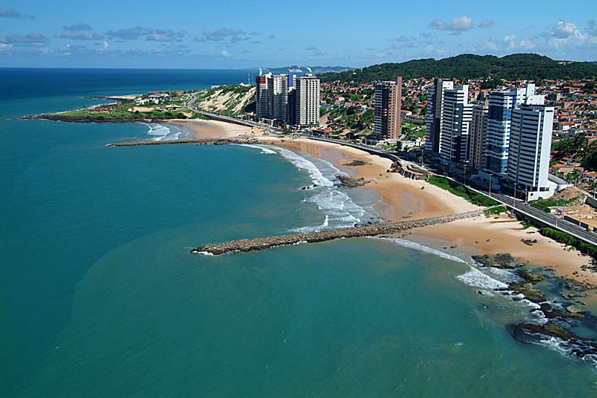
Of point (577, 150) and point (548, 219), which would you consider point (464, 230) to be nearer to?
point (548, 219)

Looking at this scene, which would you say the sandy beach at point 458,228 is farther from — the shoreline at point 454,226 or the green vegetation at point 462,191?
the green vegetation at point 462,191

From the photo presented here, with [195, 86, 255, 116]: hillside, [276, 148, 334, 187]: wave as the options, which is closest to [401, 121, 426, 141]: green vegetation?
[276, 148, 334, 187]: wave

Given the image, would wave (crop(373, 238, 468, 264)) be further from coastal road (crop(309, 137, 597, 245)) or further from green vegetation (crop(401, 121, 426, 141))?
green vegetation (crop(401, 121, 426, 141))

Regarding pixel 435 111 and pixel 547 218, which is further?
pixel 435 111

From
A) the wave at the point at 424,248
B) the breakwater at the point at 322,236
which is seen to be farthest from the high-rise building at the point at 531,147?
the wave at the point at 424,248

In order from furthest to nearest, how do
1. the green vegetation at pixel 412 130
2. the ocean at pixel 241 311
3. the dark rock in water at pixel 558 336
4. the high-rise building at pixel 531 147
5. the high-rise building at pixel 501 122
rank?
the green vegetation at pixel 412 130, the high-rise building at pixel 501 122, the high-rise building at pixel 531 147, the dark rock in water at pixel 558 336, the ocean at pixel 241 311

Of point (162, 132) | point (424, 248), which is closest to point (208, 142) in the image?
point (162, 132)
